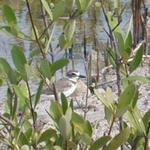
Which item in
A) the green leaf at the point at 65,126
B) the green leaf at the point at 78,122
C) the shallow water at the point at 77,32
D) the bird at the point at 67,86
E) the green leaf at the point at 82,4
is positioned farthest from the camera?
the shallow water at the point at 77,32

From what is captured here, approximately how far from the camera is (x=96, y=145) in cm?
144

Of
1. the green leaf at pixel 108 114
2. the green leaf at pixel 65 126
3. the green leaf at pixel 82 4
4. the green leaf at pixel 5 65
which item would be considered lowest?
the green leaf at pixel 108 114

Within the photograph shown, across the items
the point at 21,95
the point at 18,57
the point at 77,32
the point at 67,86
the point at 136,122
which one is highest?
the point at 18,57

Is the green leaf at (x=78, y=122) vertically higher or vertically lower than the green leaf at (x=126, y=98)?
lower

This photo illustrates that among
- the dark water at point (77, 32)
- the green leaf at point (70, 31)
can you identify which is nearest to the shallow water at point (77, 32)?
the dark water at point (77, 32)

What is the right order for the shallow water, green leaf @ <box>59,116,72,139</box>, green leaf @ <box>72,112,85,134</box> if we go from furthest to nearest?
the shallow water
green leaf @ <box>72,112,85,134</box>
green leaf @ <box>59,116,72,139</box>

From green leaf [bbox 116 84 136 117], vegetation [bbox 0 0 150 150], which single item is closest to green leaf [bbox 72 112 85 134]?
vegetation [bbox 0 0 150 150]

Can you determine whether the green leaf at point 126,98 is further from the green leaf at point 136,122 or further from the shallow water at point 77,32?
the shallow water at point 77,32

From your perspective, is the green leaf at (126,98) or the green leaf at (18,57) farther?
the green leaf at (18,57)

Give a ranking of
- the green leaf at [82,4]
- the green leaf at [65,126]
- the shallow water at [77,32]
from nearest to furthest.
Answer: the green leaf at [65,126]
the green leaf at [82,4]
the shallow water at [77,32]

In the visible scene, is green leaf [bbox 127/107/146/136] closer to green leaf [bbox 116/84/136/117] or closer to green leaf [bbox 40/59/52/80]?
green leaf [bbox 116/84/136/117]

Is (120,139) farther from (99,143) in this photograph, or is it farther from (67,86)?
(67,86)

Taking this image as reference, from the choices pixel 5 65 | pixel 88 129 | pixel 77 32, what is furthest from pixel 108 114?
pixel 77 32

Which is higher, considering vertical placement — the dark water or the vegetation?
the vegetation
